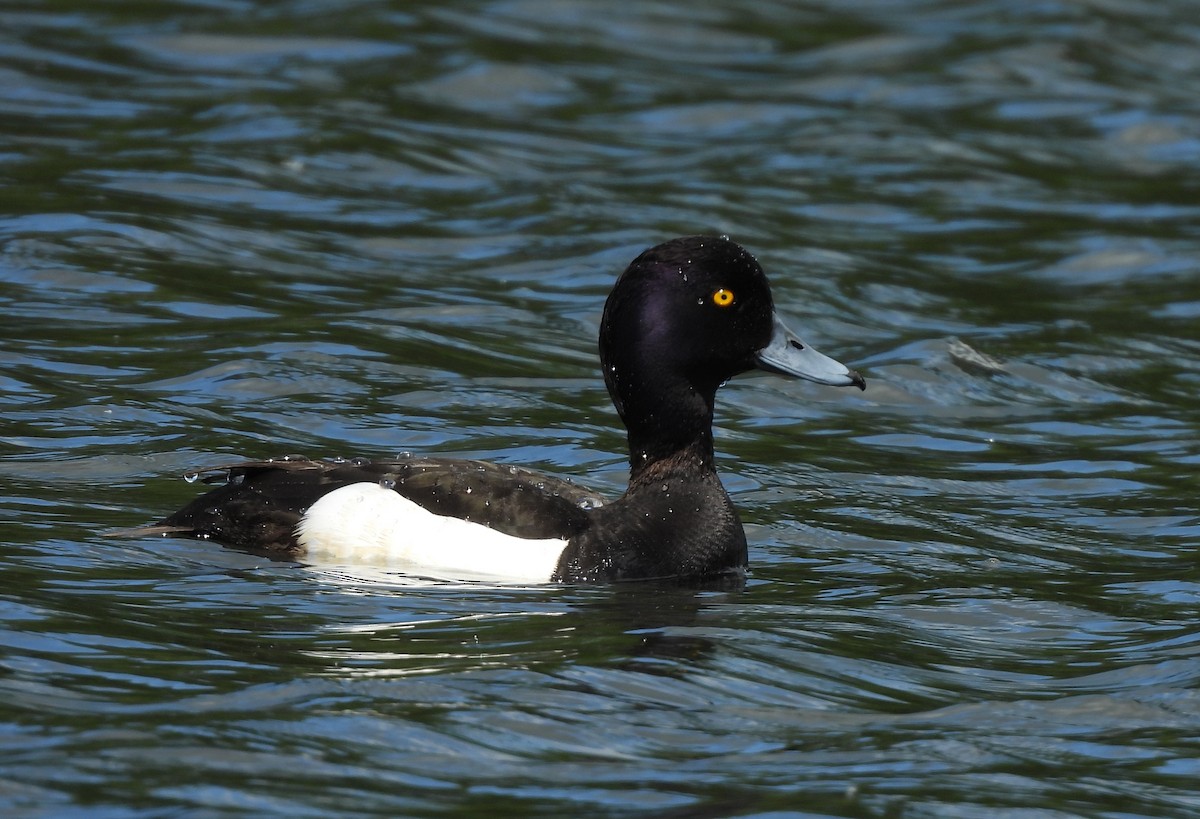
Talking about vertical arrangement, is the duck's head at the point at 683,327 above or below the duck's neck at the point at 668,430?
above

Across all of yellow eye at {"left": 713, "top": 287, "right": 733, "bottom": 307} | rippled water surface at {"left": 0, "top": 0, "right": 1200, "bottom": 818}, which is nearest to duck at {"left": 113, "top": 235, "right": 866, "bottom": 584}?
yellow eye at {"left": 713, "top": 287, "right": 733, "bottom": 307}

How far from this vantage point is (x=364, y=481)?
7355mm

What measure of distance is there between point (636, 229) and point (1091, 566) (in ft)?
19.2

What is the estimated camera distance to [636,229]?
13477 mm

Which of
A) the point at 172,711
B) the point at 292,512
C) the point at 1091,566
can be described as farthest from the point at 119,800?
the point at 1091,566

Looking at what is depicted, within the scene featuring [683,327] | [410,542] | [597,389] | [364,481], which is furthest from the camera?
[597,389]

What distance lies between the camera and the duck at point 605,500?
23.8 feet

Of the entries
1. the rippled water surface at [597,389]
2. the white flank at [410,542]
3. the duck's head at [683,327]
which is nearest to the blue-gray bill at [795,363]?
the duck's head at [683,327]

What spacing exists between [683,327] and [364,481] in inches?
50.7

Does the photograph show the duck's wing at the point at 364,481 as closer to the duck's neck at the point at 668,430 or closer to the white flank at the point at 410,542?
the white flank at the point at 410,542

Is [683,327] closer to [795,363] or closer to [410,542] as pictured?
[795,363]

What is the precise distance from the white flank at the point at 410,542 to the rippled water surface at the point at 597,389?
0.11 meters

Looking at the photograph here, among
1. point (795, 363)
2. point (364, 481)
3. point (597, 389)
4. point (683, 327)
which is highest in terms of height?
point (683, 327)

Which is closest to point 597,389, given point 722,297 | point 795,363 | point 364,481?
point 795,363
